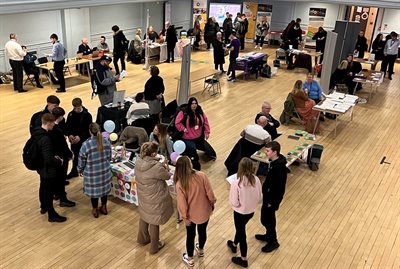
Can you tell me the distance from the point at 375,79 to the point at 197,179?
8.59m

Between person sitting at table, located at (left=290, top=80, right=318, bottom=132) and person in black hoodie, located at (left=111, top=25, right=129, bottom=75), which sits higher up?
person in black hoodie, located at (left=111, top=25, right=129, bottom=75)

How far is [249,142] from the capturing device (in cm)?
661

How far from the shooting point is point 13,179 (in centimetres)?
656

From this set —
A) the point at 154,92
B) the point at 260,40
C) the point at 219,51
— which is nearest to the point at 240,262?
the point at 154,92

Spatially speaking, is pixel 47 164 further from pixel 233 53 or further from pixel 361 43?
pixel 361 43

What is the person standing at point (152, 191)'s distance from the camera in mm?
4418

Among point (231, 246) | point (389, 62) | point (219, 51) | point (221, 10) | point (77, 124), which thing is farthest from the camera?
point (221, 10)

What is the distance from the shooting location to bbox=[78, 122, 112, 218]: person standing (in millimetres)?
5070

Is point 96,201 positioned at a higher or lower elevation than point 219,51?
lower

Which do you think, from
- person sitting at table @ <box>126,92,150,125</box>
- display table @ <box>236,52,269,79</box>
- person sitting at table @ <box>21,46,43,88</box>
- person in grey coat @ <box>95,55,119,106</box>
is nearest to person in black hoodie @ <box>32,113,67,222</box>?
person sitting at table @ <box>126,92,150,125</box>

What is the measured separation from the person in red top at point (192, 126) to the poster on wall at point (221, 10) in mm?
12032

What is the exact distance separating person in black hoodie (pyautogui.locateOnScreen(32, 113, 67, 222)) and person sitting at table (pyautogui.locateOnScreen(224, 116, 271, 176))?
2730 millimetres

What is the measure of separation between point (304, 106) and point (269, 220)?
177 inches

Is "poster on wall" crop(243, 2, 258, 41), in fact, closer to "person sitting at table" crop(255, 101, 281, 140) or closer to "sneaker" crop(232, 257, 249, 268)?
"person sitting at table" crop(255, 101, 281, 140)
